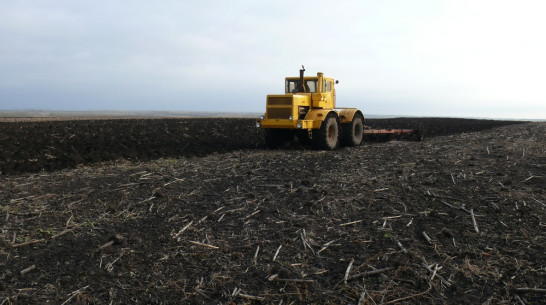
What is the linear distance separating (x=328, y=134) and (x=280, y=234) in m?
9.58

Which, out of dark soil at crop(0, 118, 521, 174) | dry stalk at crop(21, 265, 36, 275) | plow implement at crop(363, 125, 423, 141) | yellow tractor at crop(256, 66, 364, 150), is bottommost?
dry stalk at crop(21, 265, 36, 275)

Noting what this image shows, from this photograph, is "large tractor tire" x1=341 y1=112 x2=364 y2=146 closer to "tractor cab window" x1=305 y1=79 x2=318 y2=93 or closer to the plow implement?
the plow implement

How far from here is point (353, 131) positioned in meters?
17.1

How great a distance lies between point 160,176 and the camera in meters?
9.64

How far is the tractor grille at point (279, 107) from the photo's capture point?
15.1 m

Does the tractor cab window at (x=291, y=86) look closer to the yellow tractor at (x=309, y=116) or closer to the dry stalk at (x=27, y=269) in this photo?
the yellow tractor at (x=309, y=116)

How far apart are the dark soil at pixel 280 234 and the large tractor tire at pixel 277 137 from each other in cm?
567

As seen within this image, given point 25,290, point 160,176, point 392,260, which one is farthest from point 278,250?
point 160,176

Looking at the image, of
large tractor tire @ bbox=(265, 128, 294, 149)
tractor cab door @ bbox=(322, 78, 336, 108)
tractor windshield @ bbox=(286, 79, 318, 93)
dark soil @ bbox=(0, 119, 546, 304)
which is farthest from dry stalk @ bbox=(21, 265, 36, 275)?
tractor cab door @ bbox=(322, 78, 336, 108)

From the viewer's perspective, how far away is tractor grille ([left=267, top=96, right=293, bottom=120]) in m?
15.1

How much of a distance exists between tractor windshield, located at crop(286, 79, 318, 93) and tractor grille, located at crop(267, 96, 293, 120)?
1.09 meters

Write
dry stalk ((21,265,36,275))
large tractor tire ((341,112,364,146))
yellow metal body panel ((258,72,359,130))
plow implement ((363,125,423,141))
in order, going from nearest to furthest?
dry stalk ((21,265,36,275))
yellow metal body panel ((258,72,359,130))
large tractor tire ((341,112,364,146))
plow implement ((363,125,423,141))

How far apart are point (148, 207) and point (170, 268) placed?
2212 millimetres

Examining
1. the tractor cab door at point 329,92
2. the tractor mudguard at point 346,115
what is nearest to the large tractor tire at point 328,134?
the tractor cab door at point 329,92
